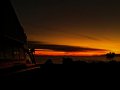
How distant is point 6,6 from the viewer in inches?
504

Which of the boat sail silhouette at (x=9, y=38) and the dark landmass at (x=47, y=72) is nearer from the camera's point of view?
the dark landmass at (x=47, y=72)

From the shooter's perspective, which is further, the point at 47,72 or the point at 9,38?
the point at 47,72

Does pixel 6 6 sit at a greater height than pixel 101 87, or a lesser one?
greater

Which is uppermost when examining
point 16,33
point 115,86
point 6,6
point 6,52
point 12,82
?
point 6,6

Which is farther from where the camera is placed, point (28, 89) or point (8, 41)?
point (8, 41)

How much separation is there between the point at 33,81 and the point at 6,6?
5.10 metres

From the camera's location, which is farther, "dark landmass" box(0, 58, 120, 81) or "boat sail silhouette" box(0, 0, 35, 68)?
"boat sail silhouette" box(0, 0, 35, 68)

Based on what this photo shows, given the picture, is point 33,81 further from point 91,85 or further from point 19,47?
point 19,47

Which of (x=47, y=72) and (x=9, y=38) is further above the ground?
(x=9, y=38)

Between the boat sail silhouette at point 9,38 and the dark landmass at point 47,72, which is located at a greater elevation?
the boat sail silhouette at point 9,38

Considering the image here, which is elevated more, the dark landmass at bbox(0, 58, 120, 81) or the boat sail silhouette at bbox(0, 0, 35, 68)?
the boat sail silhouette at bbox(0, 0, 35, 68)

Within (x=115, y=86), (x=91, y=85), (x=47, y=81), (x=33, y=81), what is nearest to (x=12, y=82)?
(x=33, y=81)

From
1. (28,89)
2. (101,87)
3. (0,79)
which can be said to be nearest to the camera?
(0,79)

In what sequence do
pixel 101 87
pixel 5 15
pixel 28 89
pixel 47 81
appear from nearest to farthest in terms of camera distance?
pixel 28 89
pixel 47 81
pixel 101 87
pixel 5 15
